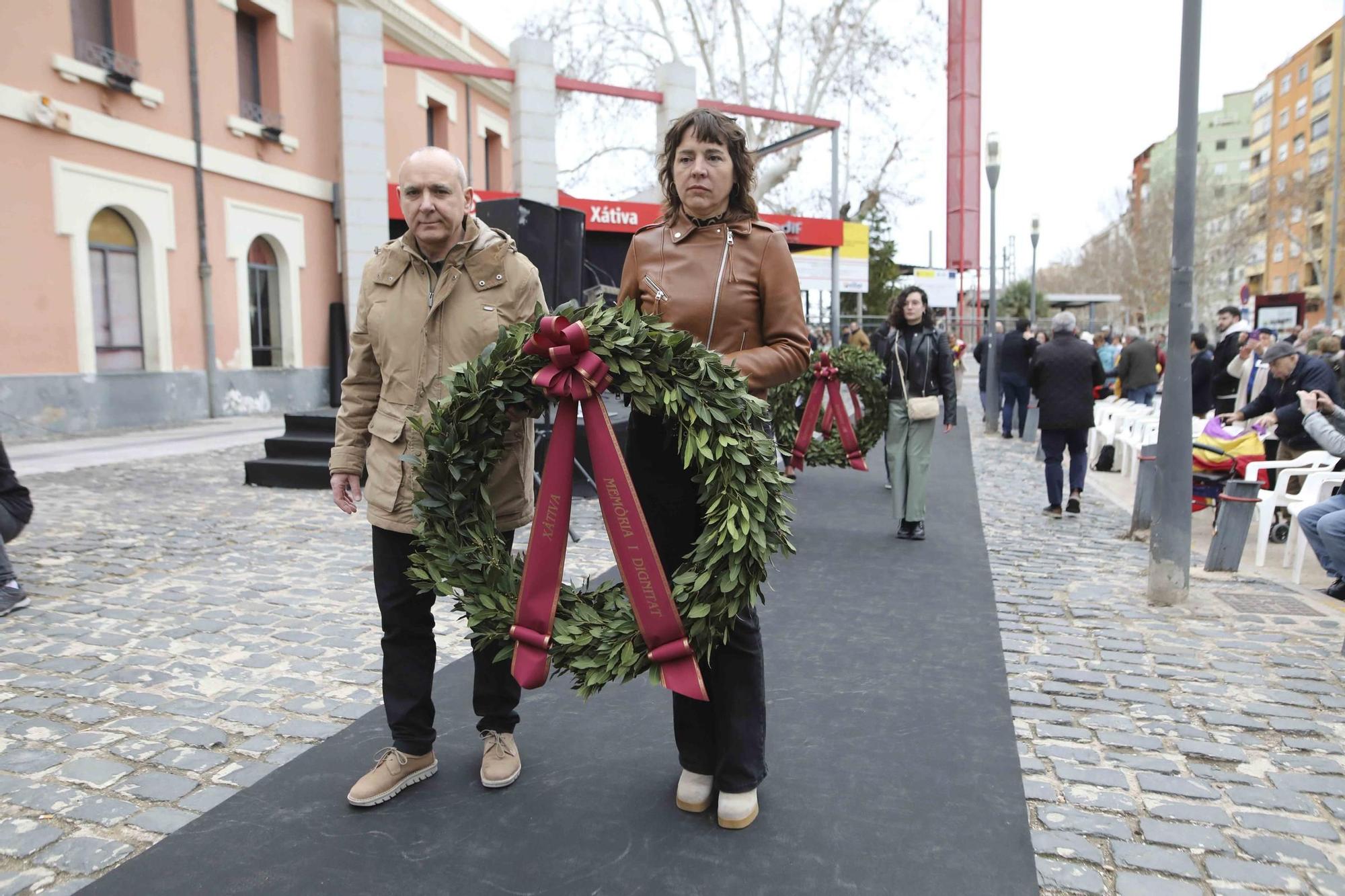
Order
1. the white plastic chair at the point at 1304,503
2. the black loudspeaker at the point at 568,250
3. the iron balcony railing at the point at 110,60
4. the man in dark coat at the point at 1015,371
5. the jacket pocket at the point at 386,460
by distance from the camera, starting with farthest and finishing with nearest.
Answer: the man in dark coat at the point at 1015,371
the iron balcony railing at the point at 110,60
the black loudspeaker at the point at 568,250
the white plastic chair at the point at 1304,503
the jacket pocket at the point at 386,460

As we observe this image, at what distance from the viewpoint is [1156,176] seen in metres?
65.0

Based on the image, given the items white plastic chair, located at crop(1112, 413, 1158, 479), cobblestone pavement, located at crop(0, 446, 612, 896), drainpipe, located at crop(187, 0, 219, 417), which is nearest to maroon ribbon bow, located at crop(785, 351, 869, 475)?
cobblestone pavement, located at crop(0, 446, 612, 896)

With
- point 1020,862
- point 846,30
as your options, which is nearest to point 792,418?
point 1020,862

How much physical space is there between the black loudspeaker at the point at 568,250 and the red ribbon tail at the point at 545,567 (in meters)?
6.15

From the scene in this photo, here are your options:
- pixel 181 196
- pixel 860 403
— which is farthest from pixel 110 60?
pixel 860 403

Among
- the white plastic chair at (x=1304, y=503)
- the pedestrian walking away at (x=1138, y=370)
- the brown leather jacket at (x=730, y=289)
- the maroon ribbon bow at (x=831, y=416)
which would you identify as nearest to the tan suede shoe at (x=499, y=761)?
the brown leather jacket at (x=730, y=289)

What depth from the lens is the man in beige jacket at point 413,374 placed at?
10.00ft

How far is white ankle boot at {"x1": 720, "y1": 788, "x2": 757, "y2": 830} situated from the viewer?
9.71 ft

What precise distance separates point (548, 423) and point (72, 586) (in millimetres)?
3793

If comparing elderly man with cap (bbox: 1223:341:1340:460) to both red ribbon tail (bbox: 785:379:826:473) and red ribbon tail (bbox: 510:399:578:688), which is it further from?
red ribbon tail (bbox: 510:399:578:688)

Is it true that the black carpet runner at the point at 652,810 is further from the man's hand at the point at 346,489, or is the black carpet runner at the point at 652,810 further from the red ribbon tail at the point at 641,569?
the man's hand at the point at 346,489

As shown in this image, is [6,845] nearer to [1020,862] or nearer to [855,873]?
[855,873]

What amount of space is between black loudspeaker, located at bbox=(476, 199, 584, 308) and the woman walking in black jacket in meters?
3.07

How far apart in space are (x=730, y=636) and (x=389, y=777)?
125 centimetres
